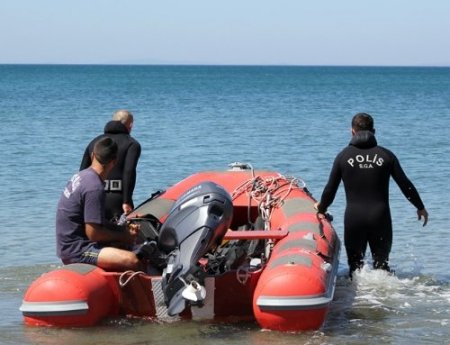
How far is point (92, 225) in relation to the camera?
6.99 meters

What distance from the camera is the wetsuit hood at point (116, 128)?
28.7 feet

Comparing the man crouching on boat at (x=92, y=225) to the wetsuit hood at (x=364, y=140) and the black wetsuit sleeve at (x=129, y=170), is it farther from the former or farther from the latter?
the wetsuit hood at (x=364, y=140)

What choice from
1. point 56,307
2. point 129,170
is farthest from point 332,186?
point 56,307

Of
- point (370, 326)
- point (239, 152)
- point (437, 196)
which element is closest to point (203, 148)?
point (239, 152)

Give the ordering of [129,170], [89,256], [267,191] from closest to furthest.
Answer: [89,256]
[129,170]
[267,191]

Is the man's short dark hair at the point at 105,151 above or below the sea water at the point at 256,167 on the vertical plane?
above

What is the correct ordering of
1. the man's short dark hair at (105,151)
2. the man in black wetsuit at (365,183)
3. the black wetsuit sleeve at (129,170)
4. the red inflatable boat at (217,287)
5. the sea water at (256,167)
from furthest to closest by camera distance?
the black wetsuit sleeve at (129,170)
the man in black wetsuit at (365,183)
the sea water at (256,167)
the man's short dark hair at (105,151)
the red inflatable boat at (217,287)

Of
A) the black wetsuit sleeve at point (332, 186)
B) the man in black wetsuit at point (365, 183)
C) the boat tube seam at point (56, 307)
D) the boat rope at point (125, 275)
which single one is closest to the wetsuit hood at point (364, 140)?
the man in black wetsuit at point (365, 183)

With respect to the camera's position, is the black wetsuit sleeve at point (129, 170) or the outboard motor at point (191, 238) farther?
the black wetsuit sleeve at point (129, 170)

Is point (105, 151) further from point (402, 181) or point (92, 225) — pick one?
point (402, 181)

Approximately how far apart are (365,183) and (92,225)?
2184 mm

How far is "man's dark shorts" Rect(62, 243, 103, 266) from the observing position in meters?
7.07

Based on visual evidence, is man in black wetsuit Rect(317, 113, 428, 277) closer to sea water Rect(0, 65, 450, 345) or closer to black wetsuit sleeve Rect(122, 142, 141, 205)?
sea water Rect(0, 65, 450, 345)

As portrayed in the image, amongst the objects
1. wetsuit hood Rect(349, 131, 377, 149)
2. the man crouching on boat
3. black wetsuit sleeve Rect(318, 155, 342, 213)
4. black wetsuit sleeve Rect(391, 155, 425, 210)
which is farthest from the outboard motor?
black wetsuit sleeve Rect(391, 155, 425, 210)
